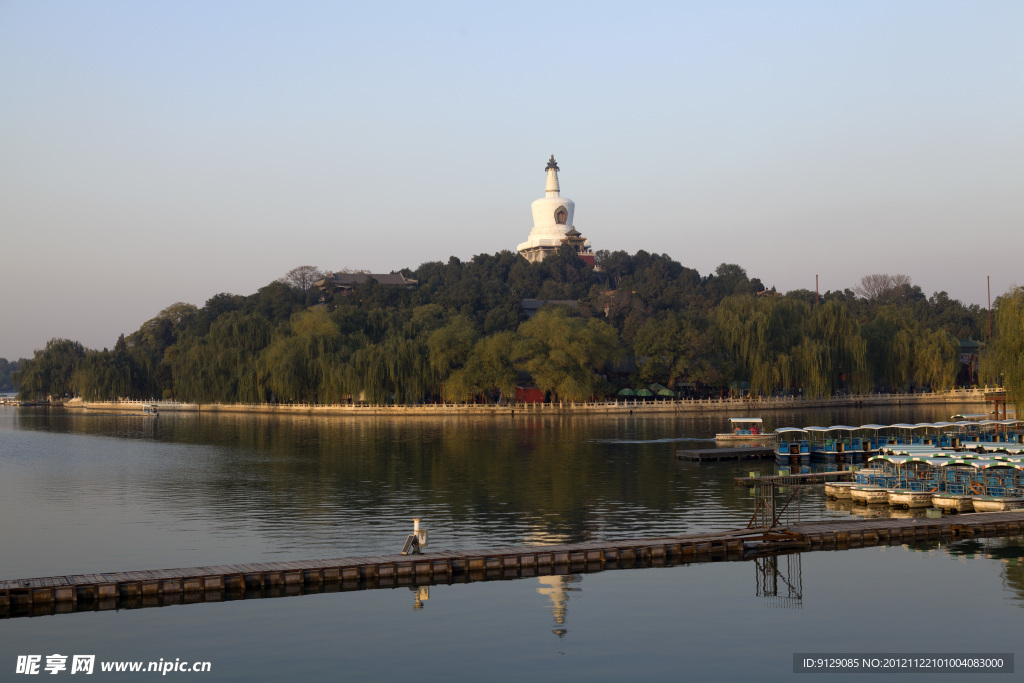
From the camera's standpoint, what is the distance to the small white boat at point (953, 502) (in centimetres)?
2680

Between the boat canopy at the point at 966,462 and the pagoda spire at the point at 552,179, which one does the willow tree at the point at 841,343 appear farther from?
the pagoda spire at the point at 552,179

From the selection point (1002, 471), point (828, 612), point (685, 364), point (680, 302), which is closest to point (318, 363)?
point (685, 364)

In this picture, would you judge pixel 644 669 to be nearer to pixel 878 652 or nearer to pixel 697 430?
pixel 878 652

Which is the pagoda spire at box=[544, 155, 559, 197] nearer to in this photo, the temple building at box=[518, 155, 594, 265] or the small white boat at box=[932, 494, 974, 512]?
the temple building at box=[518, 155, 594, 265]

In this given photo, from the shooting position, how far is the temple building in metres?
147

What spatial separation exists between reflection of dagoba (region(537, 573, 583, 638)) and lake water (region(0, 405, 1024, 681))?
7 centimetres

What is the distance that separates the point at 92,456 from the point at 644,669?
43.7 metres

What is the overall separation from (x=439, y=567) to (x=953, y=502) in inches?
611

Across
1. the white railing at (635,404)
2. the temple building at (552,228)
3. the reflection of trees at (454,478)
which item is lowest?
the reflection of trees at (454,478)

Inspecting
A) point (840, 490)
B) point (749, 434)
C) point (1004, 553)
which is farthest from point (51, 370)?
point (1004, 553)

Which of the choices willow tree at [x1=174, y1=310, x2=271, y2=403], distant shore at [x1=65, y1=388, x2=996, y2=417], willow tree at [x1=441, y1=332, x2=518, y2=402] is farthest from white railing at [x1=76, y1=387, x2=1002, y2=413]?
willow tree at [x1=174, y1=310, x2=271, y2=403]

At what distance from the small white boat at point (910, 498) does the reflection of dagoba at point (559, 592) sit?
12753 millimetres

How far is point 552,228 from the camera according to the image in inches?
5920

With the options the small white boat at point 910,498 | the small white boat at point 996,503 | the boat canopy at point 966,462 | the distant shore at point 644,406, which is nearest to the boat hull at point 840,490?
the small white boat at point 910,498
